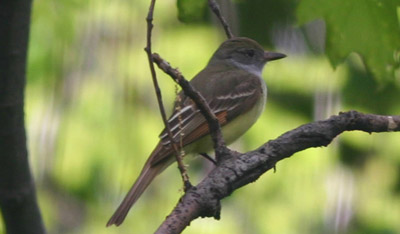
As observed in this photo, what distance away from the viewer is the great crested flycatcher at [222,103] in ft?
13.6

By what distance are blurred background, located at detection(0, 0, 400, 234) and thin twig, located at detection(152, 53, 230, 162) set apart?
2.58 meters

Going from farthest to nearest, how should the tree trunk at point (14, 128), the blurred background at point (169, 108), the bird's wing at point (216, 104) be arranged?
the blurred background at point (169, 108) → the bird's wing at point (216, 104) → the tree trunk at point (14, 128)

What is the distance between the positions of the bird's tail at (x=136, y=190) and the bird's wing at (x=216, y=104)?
0.13 feet

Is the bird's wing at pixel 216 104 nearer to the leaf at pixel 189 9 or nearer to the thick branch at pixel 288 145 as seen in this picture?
the leaf at pixel 189 9

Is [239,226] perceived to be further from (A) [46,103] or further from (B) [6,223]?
(B) [6,223]

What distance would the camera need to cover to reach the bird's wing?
436 cm

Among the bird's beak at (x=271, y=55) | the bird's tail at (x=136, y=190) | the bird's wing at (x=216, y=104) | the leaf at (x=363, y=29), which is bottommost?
the bird's tail at (x=136, y=190)

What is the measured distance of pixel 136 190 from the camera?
3920mm

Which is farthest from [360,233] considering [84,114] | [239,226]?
[84,114]

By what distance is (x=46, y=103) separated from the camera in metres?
5.41

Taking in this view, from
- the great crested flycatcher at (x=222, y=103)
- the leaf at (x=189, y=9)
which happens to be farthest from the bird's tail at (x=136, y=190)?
the leaf at (x=189, y=9)

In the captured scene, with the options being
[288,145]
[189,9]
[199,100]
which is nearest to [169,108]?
[189,9]

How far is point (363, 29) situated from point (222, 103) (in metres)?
2.09

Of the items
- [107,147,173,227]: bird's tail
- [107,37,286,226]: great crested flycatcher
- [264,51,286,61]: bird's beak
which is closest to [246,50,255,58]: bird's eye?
[107,37,286,226]: great crested flycatcher
